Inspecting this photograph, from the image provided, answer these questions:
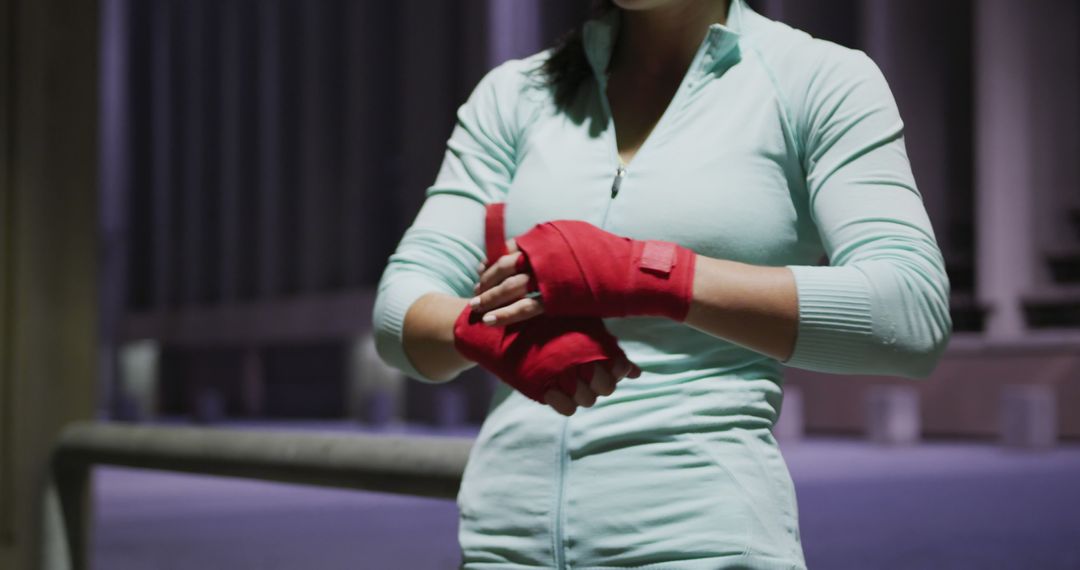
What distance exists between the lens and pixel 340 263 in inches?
1216

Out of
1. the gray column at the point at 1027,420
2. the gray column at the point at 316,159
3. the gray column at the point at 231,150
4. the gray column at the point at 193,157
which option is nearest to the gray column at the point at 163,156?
the gray column at the point at 193,157

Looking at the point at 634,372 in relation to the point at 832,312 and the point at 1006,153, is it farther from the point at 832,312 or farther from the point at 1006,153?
the point at 1006,153

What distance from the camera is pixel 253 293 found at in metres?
34.4

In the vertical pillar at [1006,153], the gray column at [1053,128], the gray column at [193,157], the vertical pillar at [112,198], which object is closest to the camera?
the vertical pillar at [1006,153]

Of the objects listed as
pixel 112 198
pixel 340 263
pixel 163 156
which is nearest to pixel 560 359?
pixel 340 263

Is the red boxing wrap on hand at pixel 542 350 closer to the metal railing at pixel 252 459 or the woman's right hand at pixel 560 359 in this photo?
the woman's right hand at pixel 560 359

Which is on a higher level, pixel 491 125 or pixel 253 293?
pixel 491 125

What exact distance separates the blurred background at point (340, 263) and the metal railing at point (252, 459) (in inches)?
4.1

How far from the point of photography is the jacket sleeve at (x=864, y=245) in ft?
4.13

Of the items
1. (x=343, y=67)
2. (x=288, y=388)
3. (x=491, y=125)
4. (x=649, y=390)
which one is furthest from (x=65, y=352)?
(x=288, y=388)

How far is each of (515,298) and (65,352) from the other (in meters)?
3.13

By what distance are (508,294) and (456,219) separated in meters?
0.33

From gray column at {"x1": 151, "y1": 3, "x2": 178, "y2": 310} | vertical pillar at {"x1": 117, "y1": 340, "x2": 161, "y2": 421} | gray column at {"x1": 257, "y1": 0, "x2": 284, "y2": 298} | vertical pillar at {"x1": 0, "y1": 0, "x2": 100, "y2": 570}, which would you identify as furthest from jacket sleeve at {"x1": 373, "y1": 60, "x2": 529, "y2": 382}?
vertical pillar at {"x1": 117, "y1": 340, "x2": 161, "y2": 421}

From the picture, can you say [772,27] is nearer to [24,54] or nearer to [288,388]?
[24,54]
